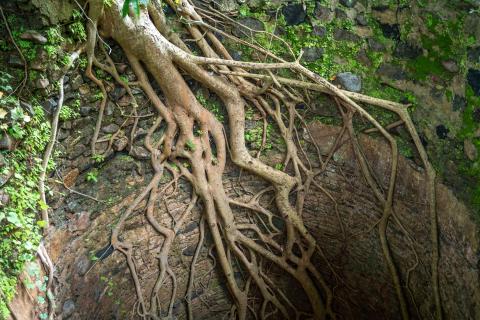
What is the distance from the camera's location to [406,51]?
14.1 feet

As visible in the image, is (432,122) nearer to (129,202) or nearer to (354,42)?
(354,42)

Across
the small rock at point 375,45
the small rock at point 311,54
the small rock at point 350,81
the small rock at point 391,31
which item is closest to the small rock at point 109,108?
the small rock at point 311,54


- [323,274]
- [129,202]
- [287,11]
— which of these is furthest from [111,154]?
[323,274]

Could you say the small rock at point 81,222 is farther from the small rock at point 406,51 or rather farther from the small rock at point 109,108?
the small rock at point 406,51

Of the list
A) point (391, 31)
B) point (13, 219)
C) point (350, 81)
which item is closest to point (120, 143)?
point (13, 219)

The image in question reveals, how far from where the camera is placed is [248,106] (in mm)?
4445

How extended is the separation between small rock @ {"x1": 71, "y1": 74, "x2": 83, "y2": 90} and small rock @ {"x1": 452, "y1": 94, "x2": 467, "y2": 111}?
2.99 m

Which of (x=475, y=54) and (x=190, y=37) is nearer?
(x=475, y=54)

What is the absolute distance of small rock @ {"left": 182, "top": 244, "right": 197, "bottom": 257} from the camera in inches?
174

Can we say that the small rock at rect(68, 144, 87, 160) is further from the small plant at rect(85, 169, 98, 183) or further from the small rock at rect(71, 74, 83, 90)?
the small rock at rect(71, 74, 83, 90)

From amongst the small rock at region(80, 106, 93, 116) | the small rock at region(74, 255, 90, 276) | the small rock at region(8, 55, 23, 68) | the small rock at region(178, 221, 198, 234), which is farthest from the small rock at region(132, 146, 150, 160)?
the small rock at region(8, 55, 23, 68)

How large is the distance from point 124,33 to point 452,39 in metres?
2.68

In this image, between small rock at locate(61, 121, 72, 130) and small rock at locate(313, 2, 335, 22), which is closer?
small rock at locate(61, 121, 72, 130)

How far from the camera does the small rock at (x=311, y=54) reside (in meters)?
4.45
